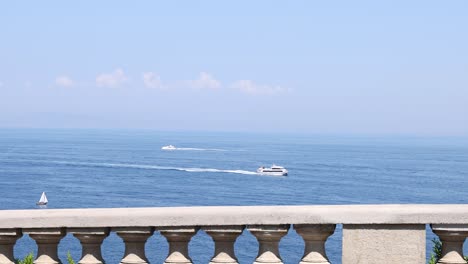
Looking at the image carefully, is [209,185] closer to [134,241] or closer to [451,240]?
[134,241]

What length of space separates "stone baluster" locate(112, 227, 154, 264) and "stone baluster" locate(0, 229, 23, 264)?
668 mm

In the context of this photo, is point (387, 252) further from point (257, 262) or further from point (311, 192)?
point (311, 192)

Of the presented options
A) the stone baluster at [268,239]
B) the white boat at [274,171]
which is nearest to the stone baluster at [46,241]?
the stone baluster at [268,239]

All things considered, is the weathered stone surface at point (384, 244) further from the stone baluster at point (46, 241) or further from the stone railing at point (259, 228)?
the stone baluster at point (46, 241)

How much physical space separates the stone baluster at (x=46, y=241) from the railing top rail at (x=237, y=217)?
0.04m

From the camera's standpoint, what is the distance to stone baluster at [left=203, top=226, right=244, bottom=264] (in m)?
5.36

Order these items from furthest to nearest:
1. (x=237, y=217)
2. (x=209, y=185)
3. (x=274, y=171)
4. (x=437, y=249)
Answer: (x=274, y=171)
(x=209, y=185)
(x=437, y=249)
(x=237, y=217)

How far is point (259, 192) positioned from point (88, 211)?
93.5 meters

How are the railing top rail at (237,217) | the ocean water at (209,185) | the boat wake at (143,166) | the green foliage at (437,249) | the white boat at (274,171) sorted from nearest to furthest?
the railing top rail at (237,217) < the green foliage at (437,249) < the ocean water at (209,185) < the white boat at (274,171) < the boat wake at (143,166)

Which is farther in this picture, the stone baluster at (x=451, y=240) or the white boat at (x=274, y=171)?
the white boat at (x=274, y=171)

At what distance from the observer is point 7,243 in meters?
5.45

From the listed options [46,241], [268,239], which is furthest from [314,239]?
[46,241]

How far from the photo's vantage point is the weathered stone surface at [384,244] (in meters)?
5.38

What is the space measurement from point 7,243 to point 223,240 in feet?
4.74
